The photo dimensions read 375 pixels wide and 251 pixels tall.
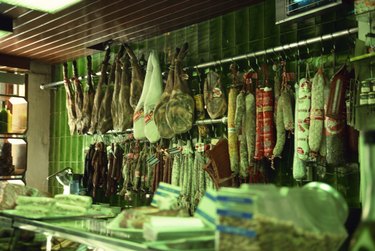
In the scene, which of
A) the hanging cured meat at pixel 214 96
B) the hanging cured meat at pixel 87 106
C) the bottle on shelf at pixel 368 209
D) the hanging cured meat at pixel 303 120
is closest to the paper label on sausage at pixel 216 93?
the hanging cured meat at pixel 214 96

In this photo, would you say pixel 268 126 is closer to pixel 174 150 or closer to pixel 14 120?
pixel 174 150

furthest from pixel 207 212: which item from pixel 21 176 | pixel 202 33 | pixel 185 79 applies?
pixel 21 176

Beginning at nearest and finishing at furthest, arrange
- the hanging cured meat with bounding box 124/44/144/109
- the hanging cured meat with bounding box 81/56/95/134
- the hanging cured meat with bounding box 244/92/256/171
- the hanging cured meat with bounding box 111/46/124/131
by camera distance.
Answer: the hanging cured meat with bounding box 244/92/256/171 < the hanging cured meat with bounding box 124/44/144/109 < the hanging cured meat with bounding box 111/46/124/131 < the hanging cured meat with bounding box 81/56/95/134

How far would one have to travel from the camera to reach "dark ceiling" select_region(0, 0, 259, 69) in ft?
14.6


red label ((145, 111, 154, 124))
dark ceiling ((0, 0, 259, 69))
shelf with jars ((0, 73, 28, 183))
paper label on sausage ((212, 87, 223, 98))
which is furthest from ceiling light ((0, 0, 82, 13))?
shelf with jars ((0, 73, 28, 183))

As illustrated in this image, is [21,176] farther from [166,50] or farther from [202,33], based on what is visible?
[202,33]

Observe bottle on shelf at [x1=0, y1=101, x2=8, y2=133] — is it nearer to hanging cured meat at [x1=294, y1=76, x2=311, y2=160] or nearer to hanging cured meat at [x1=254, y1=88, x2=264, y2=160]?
hanging cured meat at [x1=254, y1=88, x2=264, y2=160]

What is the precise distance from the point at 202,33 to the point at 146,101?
93cm

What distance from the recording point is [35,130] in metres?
7.00

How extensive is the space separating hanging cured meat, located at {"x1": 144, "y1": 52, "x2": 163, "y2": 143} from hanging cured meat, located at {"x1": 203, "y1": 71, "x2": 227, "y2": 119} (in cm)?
57

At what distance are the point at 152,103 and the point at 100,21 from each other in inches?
40.7

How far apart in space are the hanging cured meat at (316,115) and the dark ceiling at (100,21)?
130 centimetres

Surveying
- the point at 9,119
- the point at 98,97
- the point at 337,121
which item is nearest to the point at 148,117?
the point at 98,97

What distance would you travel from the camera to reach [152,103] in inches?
187
